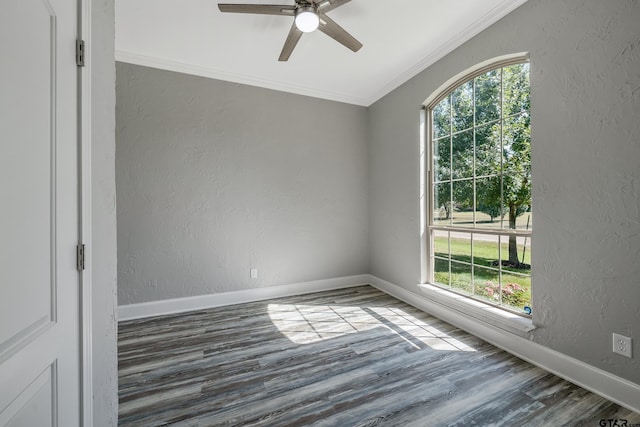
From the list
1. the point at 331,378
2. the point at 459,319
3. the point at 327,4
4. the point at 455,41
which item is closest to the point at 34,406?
the point at 331,378

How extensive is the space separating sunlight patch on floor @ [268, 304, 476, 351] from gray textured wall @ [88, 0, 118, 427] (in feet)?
5.11

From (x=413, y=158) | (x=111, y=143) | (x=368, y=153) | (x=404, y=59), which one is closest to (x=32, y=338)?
(x=111, y=143)

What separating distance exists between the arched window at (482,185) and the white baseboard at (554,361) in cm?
25

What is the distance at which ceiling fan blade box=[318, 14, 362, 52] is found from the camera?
202 centimetres

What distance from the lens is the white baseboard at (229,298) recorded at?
9.52ft

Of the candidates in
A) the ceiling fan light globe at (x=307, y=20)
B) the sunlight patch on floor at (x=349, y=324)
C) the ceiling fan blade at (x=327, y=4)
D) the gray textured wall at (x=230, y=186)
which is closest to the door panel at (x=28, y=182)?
the ceiling fan light globe at (x=307, y=20)

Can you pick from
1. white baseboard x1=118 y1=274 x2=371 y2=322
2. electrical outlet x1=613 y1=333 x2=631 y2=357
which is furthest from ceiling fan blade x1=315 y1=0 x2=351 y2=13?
white baseboard x1=118 y1=274 x2=371 y2=322

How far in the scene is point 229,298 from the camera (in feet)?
10.8

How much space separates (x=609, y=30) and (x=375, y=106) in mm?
2501

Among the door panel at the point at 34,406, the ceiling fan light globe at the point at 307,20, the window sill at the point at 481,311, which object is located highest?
the ceiling fan light globe at the point at 307,20

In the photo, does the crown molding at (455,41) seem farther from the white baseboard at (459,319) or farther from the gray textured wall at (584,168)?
the white baseboard at (459,319)

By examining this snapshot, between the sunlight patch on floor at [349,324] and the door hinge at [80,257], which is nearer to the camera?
the door hinge at [80,257]

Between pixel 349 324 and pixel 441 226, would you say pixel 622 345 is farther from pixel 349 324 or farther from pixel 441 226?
pixel 349 324

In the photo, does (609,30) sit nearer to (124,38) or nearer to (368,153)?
(368,153)
